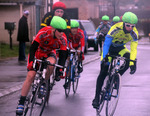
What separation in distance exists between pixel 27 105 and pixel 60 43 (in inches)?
45.5

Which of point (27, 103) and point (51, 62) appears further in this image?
point (51, 62)

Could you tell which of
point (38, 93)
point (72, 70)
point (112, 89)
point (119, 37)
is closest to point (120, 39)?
point (119, 37)

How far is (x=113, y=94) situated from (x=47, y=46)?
131 cm

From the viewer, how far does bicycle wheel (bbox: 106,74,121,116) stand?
7574 millimetres

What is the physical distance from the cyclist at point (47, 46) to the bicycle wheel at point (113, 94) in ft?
2.83

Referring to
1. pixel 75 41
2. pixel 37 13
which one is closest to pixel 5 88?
pixel 75 41

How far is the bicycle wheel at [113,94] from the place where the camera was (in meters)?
7.57

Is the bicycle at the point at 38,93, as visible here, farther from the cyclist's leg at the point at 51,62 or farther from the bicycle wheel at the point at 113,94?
the bicycle wheel at the point at 113,94

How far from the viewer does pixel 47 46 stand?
7.68 metres

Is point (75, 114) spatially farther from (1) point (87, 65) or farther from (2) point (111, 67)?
(1) point (87, 65)

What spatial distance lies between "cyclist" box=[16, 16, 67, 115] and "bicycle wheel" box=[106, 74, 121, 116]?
2.83 ft

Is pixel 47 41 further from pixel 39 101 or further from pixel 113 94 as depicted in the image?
pixel 113 94

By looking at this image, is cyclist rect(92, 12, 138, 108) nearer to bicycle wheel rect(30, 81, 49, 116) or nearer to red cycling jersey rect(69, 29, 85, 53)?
bicycle wheel rect(30, 81, 49, 116)

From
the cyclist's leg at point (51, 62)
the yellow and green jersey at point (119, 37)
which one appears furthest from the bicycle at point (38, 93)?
the yellow and green jersey at point (119, 37)
